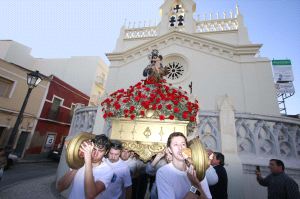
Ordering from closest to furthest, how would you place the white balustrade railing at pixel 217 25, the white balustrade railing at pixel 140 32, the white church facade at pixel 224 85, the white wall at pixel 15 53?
1. the white church facade at pixel 224 85
2. the white balustrade railing at pixel 217 25
3. the white balustrade railing at pixel 140 32
4. the white wall at pixel 15 53

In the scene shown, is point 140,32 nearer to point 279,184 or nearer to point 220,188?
point 220,188

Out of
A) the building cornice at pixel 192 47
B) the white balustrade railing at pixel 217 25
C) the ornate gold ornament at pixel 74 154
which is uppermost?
the white balustrade railing at pixel 217 25

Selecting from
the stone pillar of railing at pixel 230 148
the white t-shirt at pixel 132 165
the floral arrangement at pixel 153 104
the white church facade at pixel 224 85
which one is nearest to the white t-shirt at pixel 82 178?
the floral arrangement at pixel 153 104

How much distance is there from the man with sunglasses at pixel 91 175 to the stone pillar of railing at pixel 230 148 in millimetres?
2953

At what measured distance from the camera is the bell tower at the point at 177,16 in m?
11.2

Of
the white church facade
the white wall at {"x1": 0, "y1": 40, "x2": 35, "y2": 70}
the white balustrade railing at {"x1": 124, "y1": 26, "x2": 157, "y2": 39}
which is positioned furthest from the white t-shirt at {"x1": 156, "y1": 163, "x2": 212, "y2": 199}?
the white wall at {"x1": 0, "y1": 40, "x2": 35, "y2": 70}

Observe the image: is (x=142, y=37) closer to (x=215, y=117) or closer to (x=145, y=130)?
(x=215, y=117)

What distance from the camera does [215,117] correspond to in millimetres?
4297

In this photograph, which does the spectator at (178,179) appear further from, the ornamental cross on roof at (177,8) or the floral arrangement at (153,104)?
the ornamental cross on roof at (177,8)

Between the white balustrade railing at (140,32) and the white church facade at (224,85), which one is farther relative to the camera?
the white balustrade railing at (140,32)

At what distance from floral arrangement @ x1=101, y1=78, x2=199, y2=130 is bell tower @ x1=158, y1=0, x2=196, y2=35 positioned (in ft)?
31.6

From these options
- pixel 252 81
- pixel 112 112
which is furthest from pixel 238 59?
pixel 112 112

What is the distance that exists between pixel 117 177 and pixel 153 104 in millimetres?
1326

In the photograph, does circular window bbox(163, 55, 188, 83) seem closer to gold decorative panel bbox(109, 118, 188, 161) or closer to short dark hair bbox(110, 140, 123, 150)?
gold decorative panel bbox(109, 118, 188, 161)
